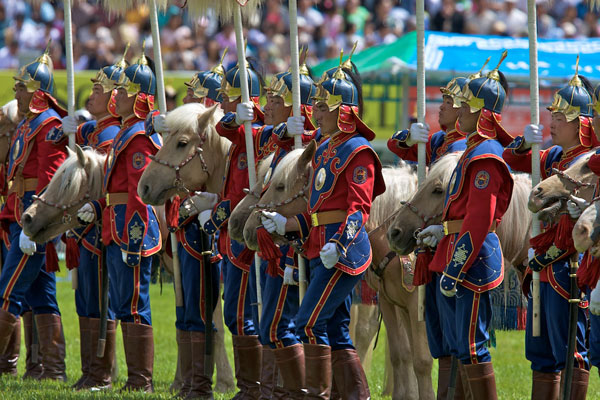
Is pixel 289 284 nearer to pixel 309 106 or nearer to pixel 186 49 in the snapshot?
pixel 309 106

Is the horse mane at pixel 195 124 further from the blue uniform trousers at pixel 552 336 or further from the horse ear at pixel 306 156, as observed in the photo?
the blue uniform trousers at pixel 552 336

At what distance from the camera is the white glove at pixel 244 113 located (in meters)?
7.73

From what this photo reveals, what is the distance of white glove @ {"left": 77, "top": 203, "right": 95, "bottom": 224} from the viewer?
8.51 m

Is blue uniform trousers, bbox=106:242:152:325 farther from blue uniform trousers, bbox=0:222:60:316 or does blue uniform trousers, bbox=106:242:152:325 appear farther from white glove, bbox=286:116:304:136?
white glove, bbox=286:116:304:136

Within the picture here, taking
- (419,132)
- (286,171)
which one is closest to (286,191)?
(286,171)

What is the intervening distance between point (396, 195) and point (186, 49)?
12.0 meters

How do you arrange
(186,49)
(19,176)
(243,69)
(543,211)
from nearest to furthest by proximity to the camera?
(543,211) < (243,69) < (19,176) < (186,49)

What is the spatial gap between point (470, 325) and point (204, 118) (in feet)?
9.02

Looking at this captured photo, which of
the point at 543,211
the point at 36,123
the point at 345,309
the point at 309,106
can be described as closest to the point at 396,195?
the point at 309,106

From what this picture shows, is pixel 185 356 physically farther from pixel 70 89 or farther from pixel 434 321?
pixel 70 89

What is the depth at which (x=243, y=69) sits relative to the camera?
7.92 m

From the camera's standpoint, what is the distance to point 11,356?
958 centimetres

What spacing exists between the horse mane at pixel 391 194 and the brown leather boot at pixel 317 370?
1.62 meters

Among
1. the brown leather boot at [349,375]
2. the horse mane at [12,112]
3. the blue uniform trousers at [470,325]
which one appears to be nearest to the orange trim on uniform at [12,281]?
the horse mane at [12,112]
